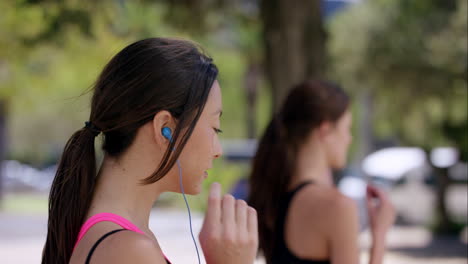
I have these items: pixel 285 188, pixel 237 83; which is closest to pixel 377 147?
pixel 237 83

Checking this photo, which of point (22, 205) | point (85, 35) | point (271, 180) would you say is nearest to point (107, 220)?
point (271, 180)

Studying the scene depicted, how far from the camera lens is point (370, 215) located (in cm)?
290

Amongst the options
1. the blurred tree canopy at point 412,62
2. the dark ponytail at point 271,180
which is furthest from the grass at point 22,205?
the dark ponytail at point 271,180

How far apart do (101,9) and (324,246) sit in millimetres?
5795

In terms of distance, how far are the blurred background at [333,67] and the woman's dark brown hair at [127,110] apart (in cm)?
518

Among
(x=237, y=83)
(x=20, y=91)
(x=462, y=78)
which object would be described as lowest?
(x=237, y=83)

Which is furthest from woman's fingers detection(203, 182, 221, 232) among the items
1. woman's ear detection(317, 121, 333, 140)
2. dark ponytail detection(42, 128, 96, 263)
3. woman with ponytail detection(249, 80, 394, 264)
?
woman's ear detection(317, 121, 333, 140)

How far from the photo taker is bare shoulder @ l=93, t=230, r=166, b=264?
152 cm

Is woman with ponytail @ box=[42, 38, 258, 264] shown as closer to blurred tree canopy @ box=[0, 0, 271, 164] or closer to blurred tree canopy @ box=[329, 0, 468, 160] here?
blurred tree canopy @ box=[0, 0, 271, 164]

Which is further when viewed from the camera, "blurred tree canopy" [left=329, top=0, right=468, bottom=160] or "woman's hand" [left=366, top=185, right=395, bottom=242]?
"blurred tree canopy" [left=329, top=0, right=468, bottom=160]

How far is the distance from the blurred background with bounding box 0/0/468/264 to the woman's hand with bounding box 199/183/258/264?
17.6 ft

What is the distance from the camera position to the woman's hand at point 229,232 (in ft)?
5.49

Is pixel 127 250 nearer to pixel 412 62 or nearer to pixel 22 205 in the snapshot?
pixel 412 62

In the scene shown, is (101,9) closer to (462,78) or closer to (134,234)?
(134,234)
